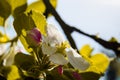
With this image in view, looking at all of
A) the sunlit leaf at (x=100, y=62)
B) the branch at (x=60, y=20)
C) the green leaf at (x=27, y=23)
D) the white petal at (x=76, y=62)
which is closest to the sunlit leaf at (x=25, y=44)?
the green leaf at (x=27, y=23)

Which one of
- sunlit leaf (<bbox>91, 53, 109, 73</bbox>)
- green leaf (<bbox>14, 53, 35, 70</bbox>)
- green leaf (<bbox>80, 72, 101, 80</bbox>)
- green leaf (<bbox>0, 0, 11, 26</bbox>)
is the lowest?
green leaf (<bbox>80, 72, 101, 80</bbox>)

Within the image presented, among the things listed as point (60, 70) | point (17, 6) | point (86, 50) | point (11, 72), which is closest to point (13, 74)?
point (11, 72)

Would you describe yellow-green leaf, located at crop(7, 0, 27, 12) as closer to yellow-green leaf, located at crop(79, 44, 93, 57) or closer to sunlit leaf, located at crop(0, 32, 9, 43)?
sunlit leaf, located at crop(0, 32, 9, 43)

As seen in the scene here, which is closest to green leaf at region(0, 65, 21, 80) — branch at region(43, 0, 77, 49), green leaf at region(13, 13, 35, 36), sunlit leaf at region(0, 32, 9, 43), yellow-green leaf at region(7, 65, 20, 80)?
yellow-green leaf at region(7, 65, 20, 80)

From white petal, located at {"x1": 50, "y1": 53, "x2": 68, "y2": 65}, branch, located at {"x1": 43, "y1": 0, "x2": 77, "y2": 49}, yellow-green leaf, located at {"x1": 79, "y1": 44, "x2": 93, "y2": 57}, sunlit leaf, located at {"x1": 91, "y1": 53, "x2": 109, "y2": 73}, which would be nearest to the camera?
white petal, located at {"x1": 50, "y1": 53, "x2": 68, "y2": 65}

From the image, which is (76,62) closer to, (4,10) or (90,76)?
(90,76)

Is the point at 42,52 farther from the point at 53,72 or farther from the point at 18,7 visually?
the point at 18,7

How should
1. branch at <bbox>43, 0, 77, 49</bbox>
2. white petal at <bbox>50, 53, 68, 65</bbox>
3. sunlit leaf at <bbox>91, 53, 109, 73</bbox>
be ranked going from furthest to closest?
branch at <bbox>43, 0, 77, 49</bbox>, sunlit leaf at <bbox>91, 53, 109, 73</bbox>, white petal at <bbox>50, 53, 68, 65</bbox>
